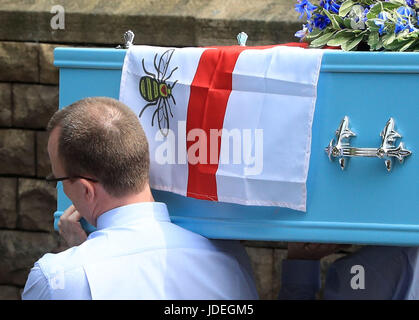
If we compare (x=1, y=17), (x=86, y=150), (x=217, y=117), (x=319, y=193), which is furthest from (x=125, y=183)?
(x=1, y=17)

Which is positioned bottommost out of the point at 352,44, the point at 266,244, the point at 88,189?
the point at 266,244

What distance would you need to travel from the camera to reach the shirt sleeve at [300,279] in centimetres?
322

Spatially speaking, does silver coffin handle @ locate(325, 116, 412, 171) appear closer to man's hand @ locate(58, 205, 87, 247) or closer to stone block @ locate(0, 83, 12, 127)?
man's hand @ locate(58, 205, 87, 247)

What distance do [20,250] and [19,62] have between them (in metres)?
1.12

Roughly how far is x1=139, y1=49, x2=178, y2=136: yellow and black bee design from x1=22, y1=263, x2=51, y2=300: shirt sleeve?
0.61 metres

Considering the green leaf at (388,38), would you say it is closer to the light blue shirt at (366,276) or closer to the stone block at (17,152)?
the light blue shirt at (366,276)

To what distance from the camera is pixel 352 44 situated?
255 centimetres

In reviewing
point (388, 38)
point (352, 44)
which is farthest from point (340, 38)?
point (388, 38)

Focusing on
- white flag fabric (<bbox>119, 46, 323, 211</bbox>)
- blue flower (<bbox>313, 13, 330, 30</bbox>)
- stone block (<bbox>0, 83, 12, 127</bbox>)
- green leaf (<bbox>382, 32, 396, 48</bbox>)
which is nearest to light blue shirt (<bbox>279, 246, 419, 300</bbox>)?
white flag fabric (<bbox>119, 46, 323, 211</bbox>)

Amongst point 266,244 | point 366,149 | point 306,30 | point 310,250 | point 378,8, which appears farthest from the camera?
point 266,244

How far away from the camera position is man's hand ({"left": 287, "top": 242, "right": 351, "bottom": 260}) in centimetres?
309

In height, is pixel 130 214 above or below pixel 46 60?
below

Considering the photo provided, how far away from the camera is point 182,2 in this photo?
15.4 feet

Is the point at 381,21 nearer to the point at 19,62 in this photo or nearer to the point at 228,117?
the point at 228,117
